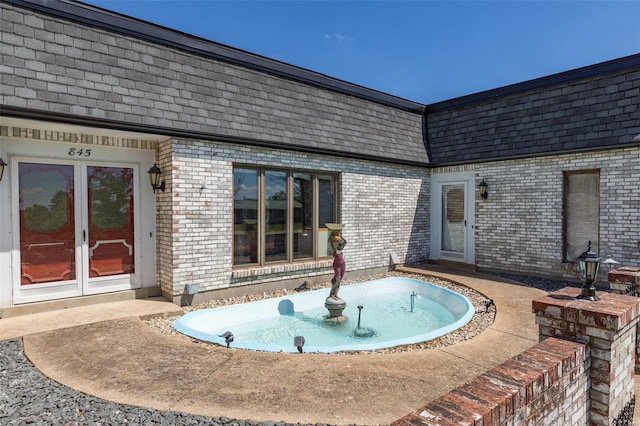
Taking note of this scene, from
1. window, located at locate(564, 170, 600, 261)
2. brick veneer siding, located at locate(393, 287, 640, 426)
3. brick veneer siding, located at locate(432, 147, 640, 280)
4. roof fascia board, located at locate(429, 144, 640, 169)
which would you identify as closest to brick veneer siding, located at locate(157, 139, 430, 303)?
roof fascia board, located at locate(429, 144, 640, 169)

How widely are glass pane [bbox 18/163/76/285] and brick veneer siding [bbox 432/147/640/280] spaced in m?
9.13

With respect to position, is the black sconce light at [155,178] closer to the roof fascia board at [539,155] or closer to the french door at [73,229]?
the french door at [73,229]

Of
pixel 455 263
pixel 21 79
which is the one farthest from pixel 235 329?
pixel 455 263

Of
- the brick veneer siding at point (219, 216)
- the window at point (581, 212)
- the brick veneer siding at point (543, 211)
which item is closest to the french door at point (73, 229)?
the brick veneer siding at point (219, 216)

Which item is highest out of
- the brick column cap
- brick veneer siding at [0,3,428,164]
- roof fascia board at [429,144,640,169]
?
brick veneer siding at [0,3,428,164]

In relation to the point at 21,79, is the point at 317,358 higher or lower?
lower

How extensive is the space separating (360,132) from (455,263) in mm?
4625

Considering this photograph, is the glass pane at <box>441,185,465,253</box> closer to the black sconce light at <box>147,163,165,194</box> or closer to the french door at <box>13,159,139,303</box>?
the black sconce light at <box>147,163,165,194</box>

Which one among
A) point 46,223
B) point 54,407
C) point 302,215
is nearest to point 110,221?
point 46,223

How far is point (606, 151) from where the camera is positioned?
24.5 feet

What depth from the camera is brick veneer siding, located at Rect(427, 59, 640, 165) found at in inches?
291

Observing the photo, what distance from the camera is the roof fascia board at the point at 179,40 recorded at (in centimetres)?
522

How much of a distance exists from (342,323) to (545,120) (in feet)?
22.9

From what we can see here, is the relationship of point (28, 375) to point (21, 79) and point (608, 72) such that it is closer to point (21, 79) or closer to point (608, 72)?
point (21, 79)
